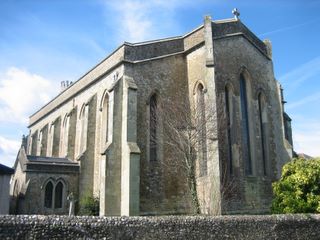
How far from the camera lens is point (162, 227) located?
1077cm

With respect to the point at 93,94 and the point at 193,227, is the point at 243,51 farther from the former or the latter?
the point at 193,227

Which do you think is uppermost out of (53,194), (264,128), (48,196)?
(264,128)

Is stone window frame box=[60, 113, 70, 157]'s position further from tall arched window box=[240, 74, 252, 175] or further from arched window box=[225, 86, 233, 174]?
tall arched window box=[240, 74, 252, 175]

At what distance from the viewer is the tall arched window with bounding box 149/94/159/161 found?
1988cm

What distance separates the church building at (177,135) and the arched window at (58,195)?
0.07m

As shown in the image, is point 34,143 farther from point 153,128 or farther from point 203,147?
point 203,147

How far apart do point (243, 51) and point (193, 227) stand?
14511 millimetres

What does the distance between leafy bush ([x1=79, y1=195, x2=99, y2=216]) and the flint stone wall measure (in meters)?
10.6

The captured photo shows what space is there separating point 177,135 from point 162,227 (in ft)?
29.7

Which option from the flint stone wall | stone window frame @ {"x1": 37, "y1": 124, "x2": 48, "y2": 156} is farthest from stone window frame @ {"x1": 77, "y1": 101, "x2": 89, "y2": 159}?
the flint stone wall

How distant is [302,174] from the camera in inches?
630

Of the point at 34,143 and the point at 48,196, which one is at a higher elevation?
the point at 34,143

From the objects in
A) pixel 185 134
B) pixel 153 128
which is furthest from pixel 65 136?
pixel 185 134

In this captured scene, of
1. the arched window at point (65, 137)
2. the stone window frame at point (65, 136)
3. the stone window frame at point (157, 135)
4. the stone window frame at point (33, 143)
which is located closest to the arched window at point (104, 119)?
the stone window frame at point (157, 135)
